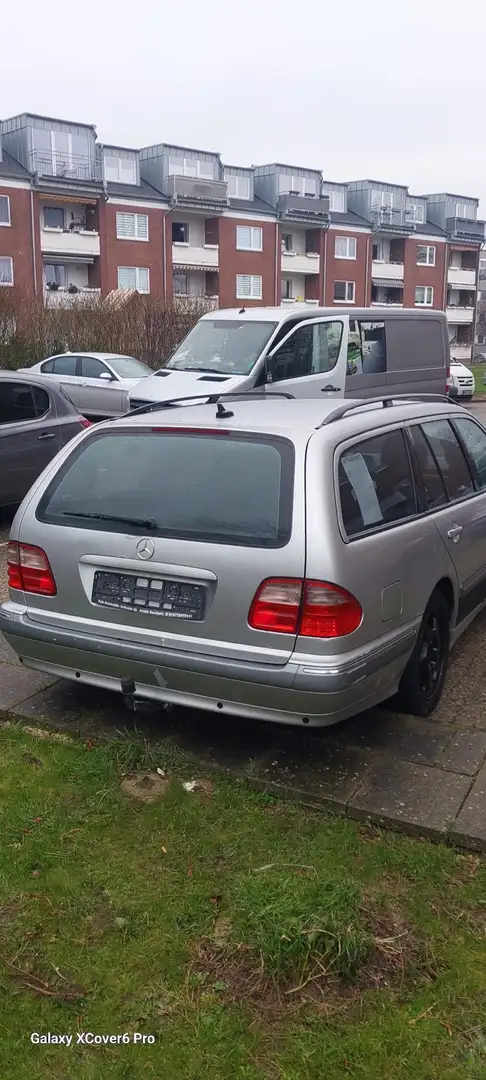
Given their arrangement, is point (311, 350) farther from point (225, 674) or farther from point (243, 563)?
point (225, 674)

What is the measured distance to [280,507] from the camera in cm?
378

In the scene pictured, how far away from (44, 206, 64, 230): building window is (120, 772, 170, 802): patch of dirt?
1924 inches

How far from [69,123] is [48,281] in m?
8.88

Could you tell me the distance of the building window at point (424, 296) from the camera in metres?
68.1

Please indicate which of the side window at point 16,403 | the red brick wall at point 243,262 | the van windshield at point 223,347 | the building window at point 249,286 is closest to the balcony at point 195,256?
the red brick wall at point 243,262

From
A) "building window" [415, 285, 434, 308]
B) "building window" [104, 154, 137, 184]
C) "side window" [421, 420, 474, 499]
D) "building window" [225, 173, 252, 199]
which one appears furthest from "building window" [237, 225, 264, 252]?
"side window" [421, 420, 474, 499]

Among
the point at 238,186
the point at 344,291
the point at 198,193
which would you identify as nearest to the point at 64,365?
the point at 198,193

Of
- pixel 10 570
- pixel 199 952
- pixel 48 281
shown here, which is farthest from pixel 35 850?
pixel 48 281

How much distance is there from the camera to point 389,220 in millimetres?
65250

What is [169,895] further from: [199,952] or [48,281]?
[48,281]

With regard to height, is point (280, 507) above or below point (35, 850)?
above

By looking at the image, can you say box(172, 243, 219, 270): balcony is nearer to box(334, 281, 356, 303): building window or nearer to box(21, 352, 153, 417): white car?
box(334, 281, 356, 303): building window

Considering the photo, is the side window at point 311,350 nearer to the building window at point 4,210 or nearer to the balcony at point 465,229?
the building window at point 4,210

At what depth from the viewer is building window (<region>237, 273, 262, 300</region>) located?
56062 mm
